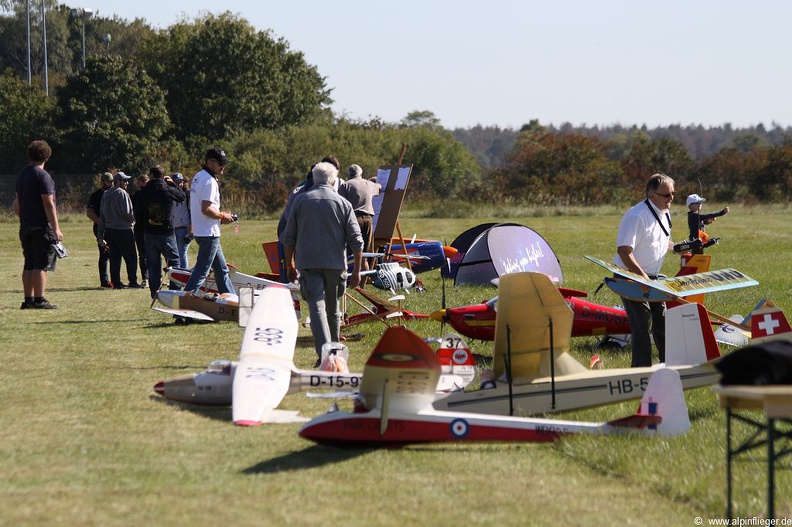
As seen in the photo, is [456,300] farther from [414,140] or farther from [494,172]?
[414,140]

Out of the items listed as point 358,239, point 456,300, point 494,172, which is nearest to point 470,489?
point 358,239

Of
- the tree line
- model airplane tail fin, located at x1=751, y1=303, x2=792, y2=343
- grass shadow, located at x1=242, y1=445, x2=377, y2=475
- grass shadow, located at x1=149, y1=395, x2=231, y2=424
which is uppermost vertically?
the tree line

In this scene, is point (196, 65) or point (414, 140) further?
point (414, 140)

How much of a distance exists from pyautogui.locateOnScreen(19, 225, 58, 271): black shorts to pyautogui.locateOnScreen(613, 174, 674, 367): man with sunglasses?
7509 mm

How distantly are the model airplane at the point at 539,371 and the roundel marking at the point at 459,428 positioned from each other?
693 mm

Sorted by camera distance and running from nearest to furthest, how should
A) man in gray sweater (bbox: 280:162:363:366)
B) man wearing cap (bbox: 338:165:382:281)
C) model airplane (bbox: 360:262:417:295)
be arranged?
man in gray sweater (bbox: 280:162:363:366)
model airplane (bbox: 360:262:417:295)
man wearing cap (bbox: 338:165:382:281)

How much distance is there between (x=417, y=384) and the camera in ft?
19.4

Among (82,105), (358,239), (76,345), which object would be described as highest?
(82,105)

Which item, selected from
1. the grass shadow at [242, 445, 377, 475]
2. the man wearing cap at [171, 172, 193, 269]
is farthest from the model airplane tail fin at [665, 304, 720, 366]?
the man wearing cap at [171, 172, 193, 269]

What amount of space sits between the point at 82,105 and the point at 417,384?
5441 centimetres

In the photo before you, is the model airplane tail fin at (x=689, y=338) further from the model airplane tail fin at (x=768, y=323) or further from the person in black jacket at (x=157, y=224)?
the person in black jacket at (x=157, y=224)

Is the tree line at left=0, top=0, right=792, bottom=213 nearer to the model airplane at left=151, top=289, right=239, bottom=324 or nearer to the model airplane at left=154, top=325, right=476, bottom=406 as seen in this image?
the model airplane at left=151, top=289, right=239, bottom=324

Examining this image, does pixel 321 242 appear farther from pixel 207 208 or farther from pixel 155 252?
pixel 155 252

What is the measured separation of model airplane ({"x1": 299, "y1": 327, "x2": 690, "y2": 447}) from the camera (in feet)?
19.0
